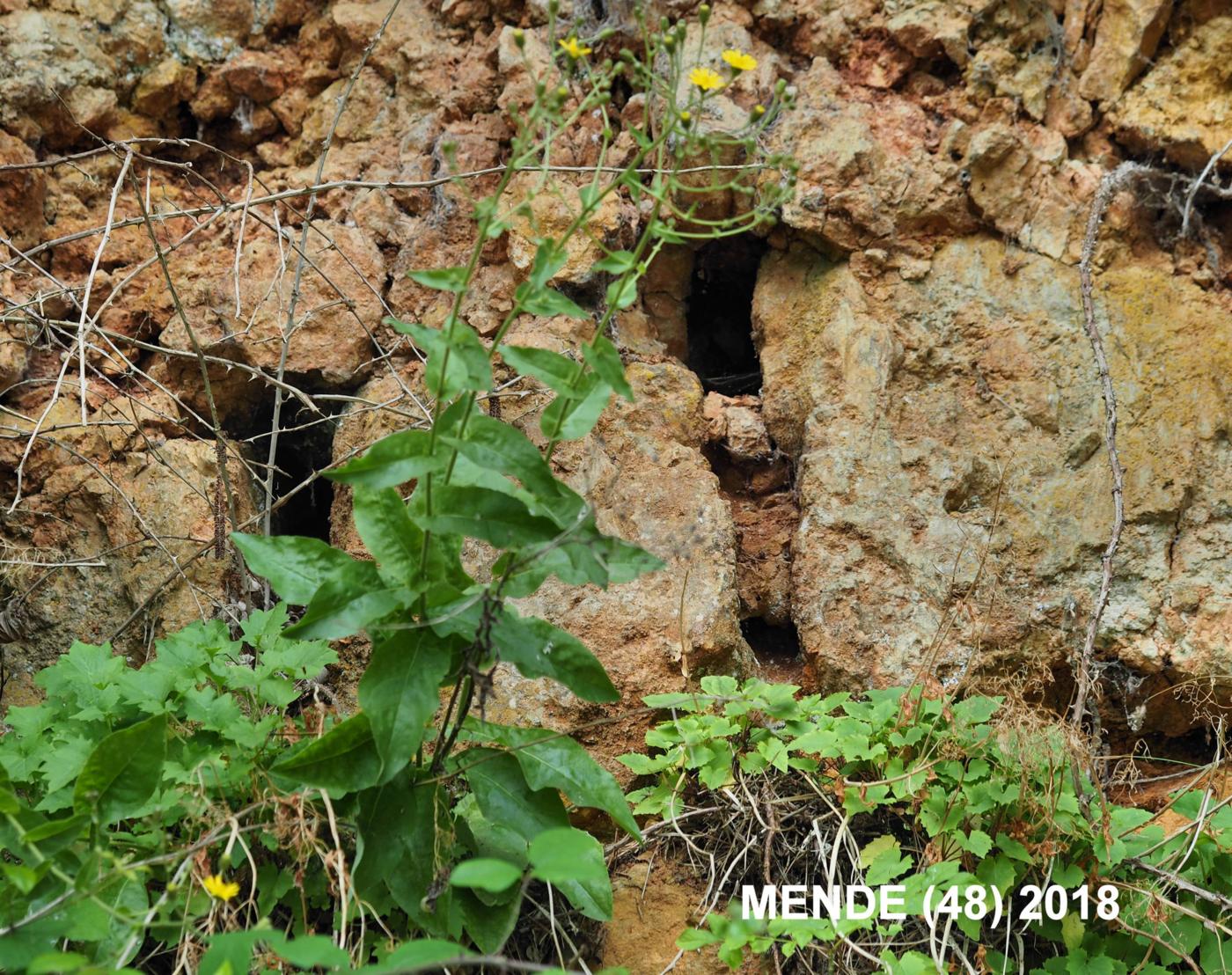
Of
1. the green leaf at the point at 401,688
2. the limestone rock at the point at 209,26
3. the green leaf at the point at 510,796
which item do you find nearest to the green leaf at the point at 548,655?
the green leaf at the point at 401,688

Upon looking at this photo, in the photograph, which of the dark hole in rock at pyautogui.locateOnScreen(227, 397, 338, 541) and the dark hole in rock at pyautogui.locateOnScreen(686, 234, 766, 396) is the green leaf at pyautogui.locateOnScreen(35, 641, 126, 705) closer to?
the dark hole in rock at pyautogui.locateOnScreen(227, 397, 338, 541)

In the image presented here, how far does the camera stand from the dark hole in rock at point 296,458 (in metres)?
3.14

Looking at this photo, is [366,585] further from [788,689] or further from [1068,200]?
[1068,200]

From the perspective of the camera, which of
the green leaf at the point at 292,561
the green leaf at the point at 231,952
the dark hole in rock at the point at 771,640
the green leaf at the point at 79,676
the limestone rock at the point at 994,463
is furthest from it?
the dark hole in rock at the point at 771,640

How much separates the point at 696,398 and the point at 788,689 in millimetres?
994

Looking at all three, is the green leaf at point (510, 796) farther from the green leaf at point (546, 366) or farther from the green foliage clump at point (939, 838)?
the green leaf at point (546, 366)

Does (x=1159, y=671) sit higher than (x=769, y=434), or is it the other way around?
(x=769, y=434)

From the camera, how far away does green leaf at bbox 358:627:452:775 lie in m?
1.61

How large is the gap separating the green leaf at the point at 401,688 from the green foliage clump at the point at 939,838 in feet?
2.18

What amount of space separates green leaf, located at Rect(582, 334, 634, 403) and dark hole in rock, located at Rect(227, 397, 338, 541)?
1.59m

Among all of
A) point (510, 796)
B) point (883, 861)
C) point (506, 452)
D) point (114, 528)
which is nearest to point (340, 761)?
point (510, 796)

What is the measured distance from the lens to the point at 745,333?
3.48 m

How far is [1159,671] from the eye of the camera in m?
2.65

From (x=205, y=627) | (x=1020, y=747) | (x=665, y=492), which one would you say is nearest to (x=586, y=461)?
(x=665, y=492)
